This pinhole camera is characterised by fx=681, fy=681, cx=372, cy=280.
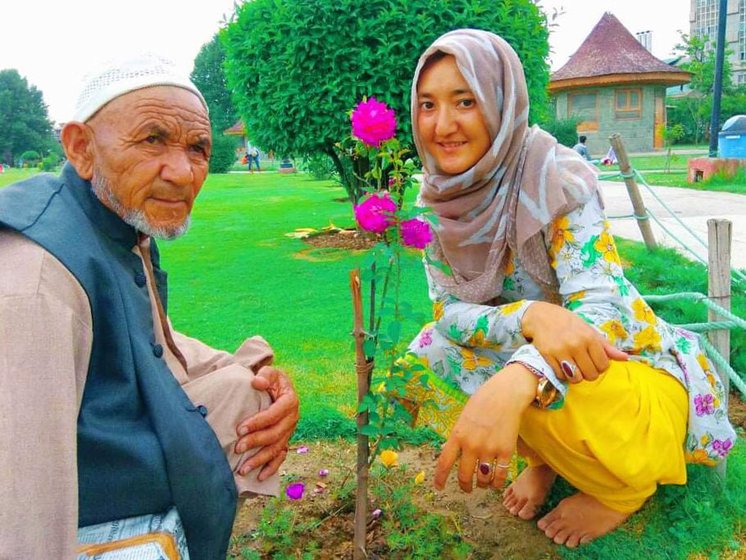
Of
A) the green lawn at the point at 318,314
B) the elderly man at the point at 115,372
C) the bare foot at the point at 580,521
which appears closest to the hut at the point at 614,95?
the green lawn at the point at 318,314

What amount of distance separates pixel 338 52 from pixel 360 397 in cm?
539

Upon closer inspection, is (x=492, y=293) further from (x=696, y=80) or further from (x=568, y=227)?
(x=696, y=80)

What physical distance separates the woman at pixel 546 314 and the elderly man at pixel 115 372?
0.61 metres

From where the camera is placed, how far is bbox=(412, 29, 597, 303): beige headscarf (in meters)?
2.13

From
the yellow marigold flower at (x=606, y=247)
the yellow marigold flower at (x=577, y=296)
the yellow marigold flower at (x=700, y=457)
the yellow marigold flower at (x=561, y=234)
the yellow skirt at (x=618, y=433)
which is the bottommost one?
the yellow marigold flower at (x=700, y=457)

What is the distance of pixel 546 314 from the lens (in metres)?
1.94

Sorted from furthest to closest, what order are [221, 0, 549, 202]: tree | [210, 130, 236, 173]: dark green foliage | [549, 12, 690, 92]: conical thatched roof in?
1. [210, 130, 236, 173]: dark green foliage
2. [549, 12, 690, 92]: conical thatched roof
3. [221, 0, 549, 202]: tree

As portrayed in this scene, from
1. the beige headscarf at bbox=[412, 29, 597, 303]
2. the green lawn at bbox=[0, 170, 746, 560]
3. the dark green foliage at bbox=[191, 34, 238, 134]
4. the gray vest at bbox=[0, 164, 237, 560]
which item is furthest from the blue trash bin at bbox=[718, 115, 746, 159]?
the dark green foliage at bbox=[191, 34, 238, 134]

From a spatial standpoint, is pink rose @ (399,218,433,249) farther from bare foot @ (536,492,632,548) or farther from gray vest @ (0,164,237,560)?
bare foot @ (536,492,632,548)

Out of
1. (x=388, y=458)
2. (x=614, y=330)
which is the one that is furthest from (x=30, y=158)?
(x=614, y=330)

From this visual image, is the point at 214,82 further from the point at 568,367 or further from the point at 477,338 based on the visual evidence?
the point at 568,367

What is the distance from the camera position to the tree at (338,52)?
660cm

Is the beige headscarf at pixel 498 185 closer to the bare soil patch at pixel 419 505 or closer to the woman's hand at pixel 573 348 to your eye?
the woman's hand at pixel 573 348

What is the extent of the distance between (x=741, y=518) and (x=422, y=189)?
1.59 metres
